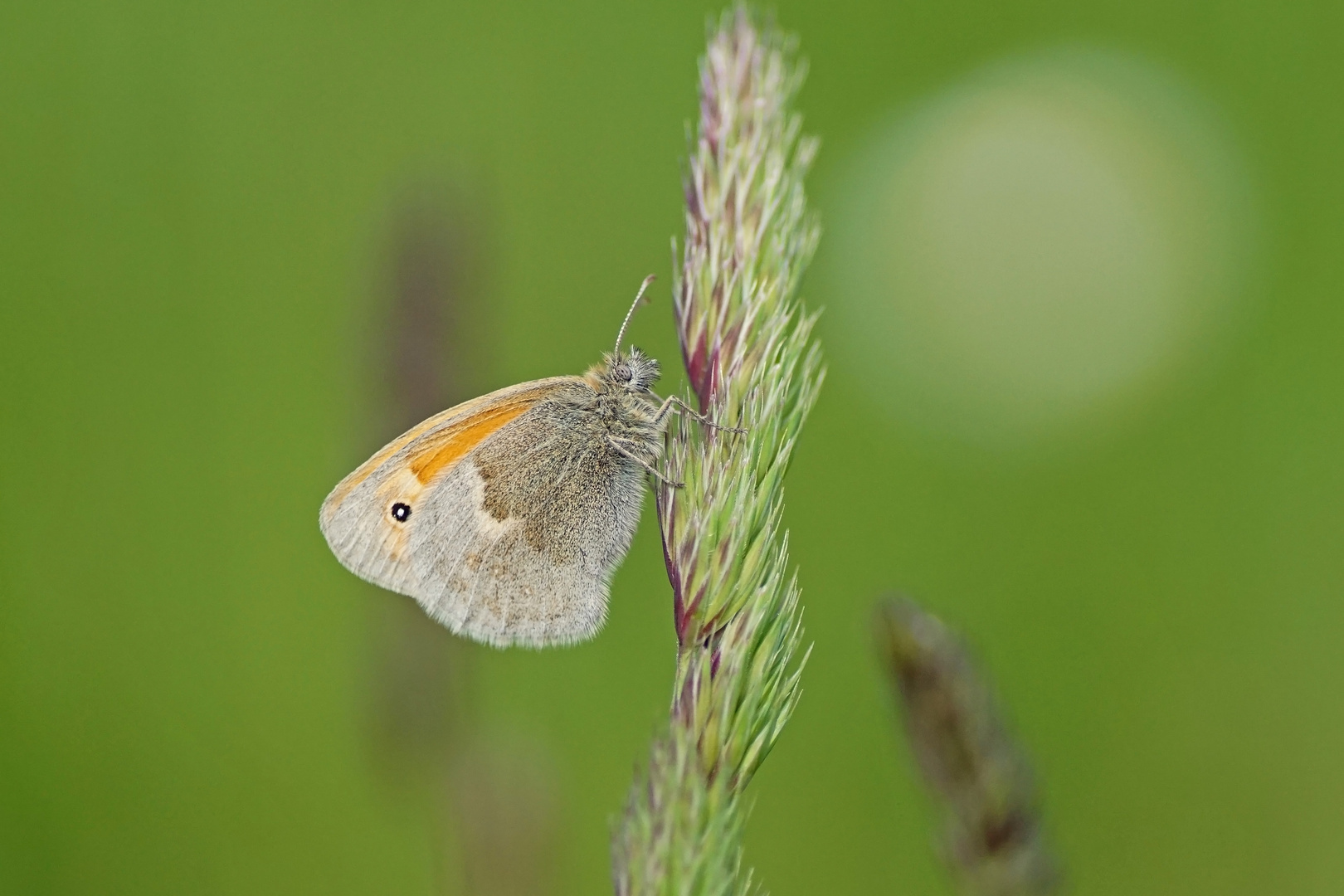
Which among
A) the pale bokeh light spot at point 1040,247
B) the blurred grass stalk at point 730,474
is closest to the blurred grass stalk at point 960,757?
the blurred grass stalk at point 730,474

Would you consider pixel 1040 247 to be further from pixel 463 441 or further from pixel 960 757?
pixel 960 757

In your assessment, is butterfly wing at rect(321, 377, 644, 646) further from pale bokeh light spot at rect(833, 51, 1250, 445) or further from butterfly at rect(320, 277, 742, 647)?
pale bokeh light spot at rect(833, 51, 1250, 445)

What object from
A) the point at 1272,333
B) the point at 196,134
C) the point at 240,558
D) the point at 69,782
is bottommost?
the point at 69,782

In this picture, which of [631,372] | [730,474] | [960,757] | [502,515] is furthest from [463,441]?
[960,757]

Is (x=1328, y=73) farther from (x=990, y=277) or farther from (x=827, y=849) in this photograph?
(x=827, y=849)

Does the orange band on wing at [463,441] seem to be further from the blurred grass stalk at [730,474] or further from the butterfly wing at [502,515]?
the blurred grass stalk at [730,474]

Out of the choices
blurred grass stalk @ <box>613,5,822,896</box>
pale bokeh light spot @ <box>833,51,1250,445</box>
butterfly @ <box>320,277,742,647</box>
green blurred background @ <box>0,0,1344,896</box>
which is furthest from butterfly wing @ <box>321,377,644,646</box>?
pale bokeh light spot @ <box>833,51,1250,445</box>

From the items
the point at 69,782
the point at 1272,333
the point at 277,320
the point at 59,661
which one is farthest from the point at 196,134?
the point at 1272,333
